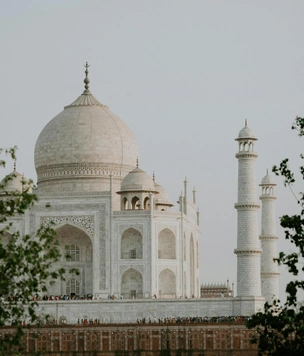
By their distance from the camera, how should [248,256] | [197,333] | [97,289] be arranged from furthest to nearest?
1. [97,289]
2. [248,256]
3. [197,333]

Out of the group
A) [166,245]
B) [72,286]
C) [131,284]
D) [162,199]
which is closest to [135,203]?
[166,245]

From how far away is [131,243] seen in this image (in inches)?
1540

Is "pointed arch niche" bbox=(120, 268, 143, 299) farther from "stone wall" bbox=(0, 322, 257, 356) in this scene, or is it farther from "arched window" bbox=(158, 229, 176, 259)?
"stone wall" bbox=(0, 322, 257, 356)

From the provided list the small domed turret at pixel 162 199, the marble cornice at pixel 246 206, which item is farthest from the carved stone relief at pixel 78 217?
the marble cornice at pixel 246 206

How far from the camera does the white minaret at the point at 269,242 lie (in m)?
42.2

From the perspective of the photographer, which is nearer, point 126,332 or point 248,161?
point 126,332

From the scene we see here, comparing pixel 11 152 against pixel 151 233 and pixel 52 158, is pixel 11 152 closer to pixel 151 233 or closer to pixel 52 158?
pixel 151 233

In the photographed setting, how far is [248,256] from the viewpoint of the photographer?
119 ft

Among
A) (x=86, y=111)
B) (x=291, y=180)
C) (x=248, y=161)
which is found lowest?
(x=291, y=180)

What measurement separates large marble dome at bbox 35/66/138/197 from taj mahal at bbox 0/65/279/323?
1.4 inches

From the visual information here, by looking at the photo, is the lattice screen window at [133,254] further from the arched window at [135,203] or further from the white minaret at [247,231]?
the white minaret at [247,231]

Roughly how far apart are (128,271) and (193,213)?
428 centimetres

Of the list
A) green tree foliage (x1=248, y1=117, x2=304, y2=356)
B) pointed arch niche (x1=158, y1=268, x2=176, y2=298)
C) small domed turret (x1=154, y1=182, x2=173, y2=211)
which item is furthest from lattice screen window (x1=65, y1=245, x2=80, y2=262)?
green tree foliage (x1=248, y1=117, x2=304, y2=356)

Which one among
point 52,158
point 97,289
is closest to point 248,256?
point 97,289
